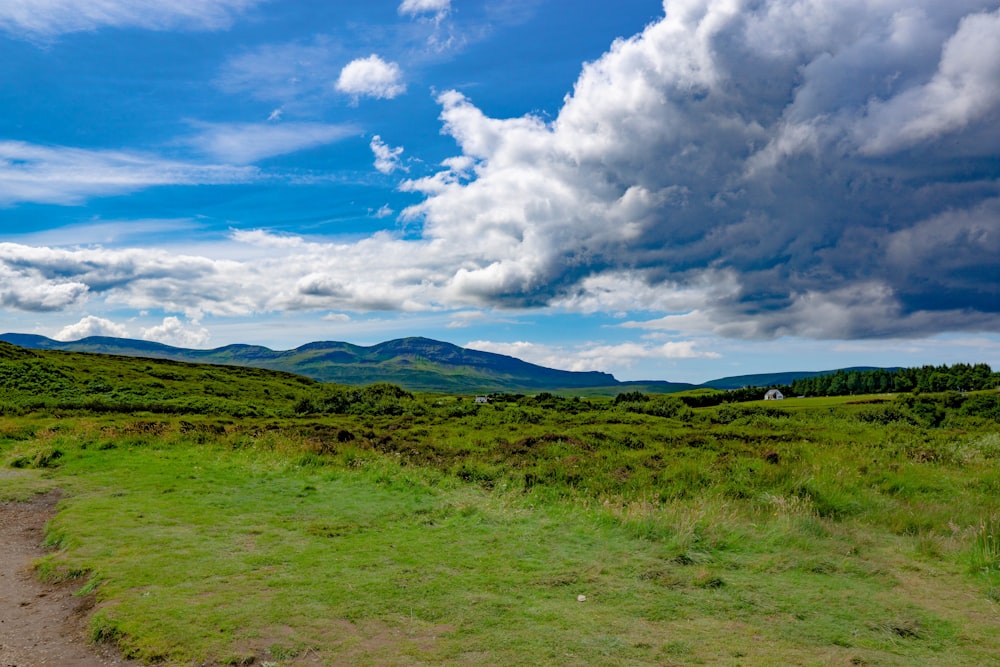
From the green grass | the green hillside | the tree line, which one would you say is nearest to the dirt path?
the green grass

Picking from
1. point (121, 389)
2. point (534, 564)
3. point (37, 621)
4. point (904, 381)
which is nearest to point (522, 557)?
point (534, 564)

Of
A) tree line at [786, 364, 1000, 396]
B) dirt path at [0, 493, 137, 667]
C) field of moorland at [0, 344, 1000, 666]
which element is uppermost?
tree line at [786, 364, 1000, 396]

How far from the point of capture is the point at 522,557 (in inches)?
472

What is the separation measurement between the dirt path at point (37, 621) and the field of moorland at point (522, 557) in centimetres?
32

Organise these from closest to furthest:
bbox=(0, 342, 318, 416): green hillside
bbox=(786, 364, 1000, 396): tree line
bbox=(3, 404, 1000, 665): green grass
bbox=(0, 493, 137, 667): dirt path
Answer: bbox=(0, 493, 137, 667): dirt path → bbox=(3, 404, 1000, 665): green grass → bbox=(0, 342, 318, 416): green hillside → bbox=(786, 364, 1000, 396): tree line

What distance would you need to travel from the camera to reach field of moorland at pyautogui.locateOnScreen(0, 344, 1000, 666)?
8.13m

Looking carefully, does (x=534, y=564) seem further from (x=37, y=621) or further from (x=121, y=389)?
(x=121, y=389)

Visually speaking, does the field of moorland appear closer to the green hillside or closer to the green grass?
the green grass

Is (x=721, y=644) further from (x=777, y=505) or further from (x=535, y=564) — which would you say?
(x=777, y=505)

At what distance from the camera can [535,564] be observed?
1146 cm

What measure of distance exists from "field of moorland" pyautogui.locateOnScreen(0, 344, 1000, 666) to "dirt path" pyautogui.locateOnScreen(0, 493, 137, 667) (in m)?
0.32

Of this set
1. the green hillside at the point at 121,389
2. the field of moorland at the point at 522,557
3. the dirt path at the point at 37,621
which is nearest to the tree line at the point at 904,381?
the field of moorland at the point at 522,557

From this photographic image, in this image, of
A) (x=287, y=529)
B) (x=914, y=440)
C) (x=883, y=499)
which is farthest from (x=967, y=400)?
(x=287, y=529)

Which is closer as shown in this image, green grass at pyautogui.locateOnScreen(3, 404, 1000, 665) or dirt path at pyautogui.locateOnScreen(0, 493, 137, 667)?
dirt path at pyautogui.locateOnScreen(0, 493, 137, 667)
